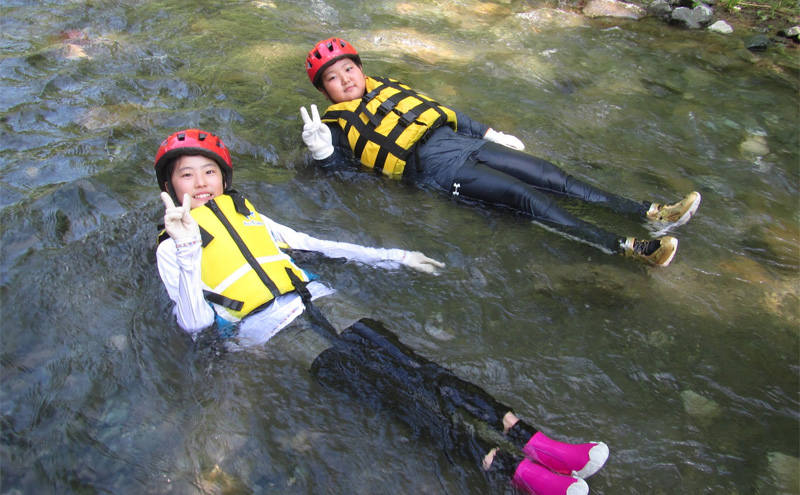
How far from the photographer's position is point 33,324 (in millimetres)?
3344

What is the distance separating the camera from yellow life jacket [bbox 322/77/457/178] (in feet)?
16.0

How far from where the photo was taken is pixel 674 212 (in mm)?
4320

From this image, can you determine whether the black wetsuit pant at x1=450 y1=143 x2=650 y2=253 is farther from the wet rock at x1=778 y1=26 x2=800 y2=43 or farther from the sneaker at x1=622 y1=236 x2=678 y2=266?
the wet rock at x1=778 y1=26 x2=800 y2=43

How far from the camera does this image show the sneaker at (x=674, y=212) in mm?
4250

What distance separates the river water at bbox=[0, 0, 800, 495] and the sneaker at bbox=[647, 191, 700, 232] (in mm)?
162

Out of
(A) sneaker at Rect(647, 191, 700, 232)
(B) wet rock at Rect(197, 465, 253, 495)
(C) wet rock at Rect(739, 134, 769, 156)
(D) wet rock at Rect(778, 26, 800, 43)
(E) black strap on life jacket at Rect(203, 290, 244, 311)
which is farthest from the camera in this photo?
(D) wet rock at Rect(778, 26, 800, 43)

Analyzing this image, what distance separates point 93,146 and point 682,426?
222 inches

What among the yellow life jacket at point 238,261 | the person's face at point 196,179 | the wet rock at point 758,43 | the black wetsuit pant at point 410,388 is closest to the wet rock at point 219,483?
the black wetsuit pant at point 410,388

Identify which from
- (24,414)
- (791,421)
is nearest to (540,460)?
(791,421)

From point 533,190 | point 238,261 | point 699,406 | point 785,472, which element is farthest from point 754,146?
point 238,261

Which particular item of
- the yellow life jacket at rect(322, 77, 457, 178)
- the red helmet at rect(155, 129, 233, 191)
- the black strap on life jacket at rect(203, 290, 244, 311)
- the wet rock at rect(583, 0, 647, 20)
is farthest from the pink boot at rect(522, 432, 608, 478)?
the wet rock at rect(583, 0, 647, 20)

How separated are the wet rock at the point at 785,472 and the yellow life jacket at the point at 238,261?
295 cm

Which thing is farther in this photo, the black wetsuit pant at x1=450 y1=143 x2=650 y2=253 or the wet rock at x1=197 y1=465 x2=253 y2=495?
the black wetsuit pant at x1=450 y1=143 x2=650 y2=253

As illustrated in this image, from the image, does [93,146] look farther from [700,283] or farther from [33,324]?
[700,283]
